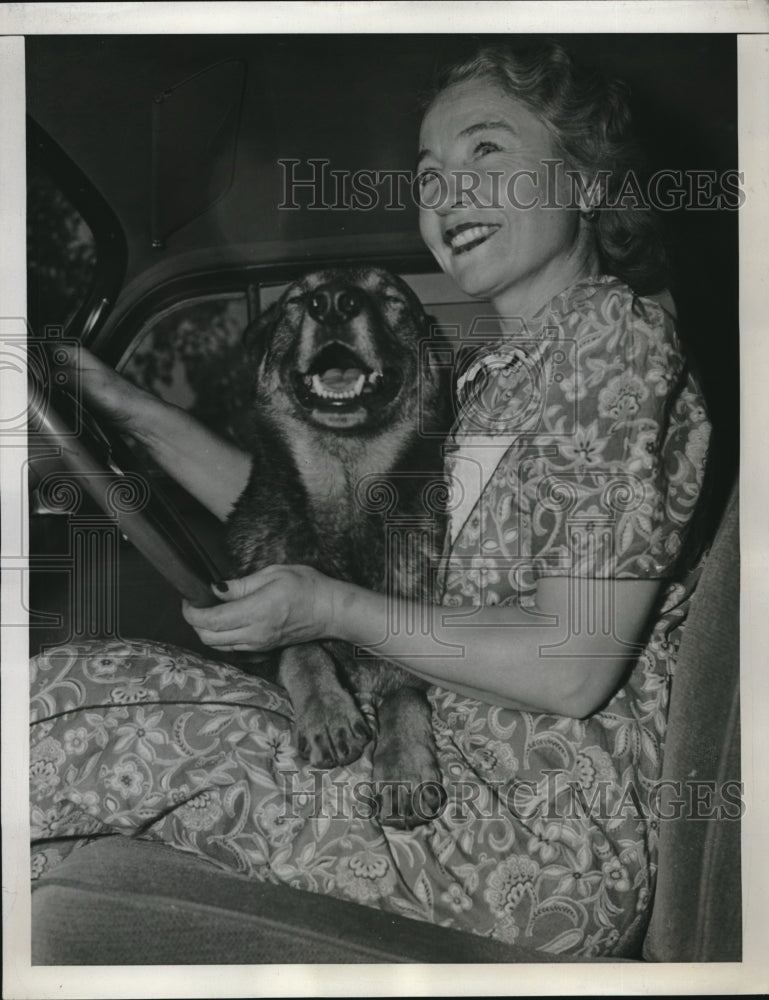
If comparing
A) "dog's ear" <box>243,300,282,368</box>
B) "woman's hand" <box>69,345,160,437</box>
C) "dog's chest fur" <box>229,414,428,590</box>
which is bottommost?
"dog's chest fur" <box>229,414,428,590</box>

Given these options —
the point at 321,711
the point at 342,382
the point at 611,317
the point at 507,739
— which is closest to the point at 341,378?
the point at 342,382

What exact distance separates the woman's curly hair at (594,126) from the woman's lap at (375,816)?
0.90 metres

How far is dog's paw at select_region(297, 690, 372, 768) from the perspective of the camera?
1728 millimetres

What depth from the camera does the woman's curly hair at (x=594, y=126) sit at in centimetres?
173

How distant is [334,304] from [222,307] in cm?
22

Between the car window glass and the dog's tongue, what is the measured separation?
50 centimetres

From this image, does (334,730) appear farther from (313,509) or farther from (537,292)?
(537,292)

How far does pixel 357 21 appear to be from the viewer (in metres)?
1.79

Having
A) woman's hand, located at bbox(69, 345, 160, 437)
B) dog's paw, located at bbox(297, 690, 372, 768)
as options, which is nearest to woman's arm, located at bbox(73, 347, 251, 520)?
woman's hand, located at bbox(69, 345, 160, 437)

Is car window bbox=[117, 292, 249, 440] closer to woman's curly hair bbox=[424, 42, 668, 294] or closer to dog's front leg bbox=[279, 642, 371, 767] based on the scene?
dog's front leg bbox=[279, 642, 371, 767]

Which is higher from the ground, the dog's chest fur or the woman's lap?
the dog's chest fur

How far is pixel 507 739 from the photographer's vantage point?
67.6 inches

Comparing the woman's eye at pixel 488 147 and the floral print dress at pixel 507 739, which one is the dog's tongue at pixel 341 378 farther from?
the woman's eye at pixel 488 147

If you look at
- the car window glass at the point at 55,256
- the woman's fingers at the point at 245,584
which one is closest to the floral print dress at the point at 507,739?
the woman's fingers at the point at 245,584
